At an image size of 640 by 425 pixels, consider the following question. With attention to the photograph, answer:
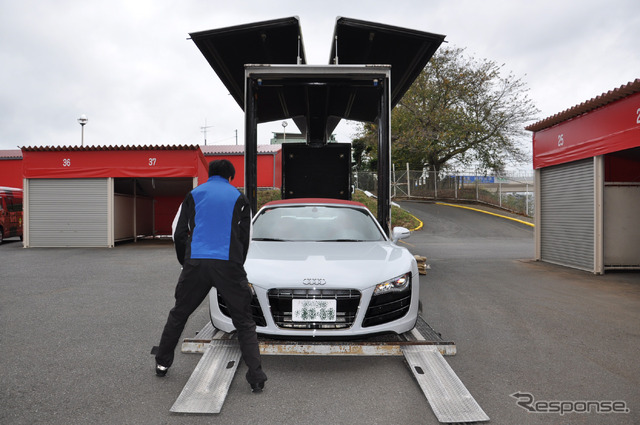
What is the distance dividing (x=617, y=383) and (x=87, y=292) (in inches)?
274

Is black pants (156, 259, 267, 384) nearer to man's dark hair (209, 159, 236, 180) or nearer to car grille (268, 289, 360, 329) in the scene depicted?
car grille (268, 289, 360, 329)

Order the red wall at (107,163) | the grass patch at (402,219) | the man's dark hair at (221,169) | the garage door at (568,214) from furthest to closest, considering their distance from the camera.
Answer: the grass patch at (402,219) < the red wall at (107,163) < the garage door at (568,214) < the man's dark hair at (221,169)

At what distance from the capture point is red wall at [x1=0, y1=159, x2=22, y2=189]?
26203mm

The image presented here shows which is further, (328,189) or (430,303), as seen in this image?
(328,189)

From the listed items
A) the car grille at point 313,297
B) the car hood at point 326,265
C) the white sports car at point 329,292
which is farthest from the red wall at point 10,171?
Result: the car grille at point 313,297

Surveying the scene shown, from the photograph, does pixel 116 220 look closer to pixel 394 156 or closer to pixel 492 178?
pixel 492 178

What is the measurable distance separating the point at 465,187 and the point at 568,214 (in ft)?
57.0

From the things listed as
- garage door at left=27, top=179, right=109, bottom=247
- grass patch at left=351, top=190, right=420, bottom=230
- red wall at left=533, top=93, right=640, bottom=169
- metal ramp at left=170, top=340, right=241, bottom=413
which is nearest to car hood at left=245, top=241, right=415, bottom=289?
metal ramp at left=170, top=340, right=241, bottom=413

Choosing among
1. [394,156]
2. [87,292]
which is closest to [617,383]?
[87,292]

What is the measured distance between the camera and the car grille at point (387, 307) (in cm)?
336

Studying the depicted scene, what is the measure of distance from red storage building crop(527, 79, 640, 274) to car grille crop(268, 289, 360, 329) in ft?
23.4

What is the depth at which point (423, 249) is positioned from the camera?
13.6 m

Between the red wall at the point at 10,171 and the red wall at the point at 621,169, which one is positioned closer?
the red wall at the point at 621,169

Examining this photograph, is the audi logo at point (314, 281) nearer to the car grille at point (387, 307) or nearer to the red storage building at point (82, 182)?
the car grille at point (387, 307)
